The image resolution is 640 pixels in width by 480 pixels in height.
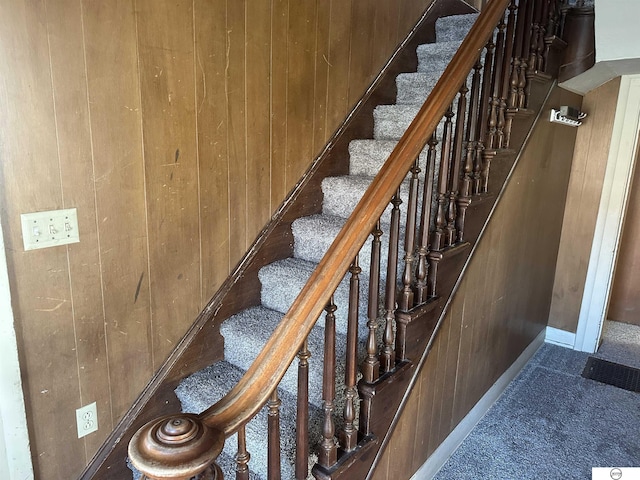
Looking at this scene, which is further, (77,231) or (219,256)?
(219,256)

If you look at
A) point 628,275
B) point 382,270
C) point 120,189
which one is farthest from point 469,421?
point 628,275

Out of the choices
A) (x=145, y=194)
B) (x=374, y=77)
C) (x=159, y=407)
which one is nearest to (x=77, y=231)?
(x=145, y=194)

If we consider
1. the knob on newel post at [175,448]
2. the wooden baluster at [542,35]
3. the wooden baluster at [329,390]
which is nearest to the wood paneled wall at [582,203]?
the wooden baluster at [542,35]

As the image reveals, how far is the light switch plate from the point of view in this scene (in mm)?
1403

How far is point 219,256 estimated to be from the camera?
79.2 inches

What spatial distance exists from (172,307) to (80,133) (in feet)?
2.49

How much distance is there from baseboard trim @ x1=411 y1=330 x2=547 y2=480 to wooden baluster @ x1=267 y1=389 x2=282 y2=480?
3.41 feet

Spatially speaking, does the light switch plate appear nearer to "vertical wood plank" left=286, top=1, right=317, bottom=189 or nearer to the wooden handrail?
the wooden handrail

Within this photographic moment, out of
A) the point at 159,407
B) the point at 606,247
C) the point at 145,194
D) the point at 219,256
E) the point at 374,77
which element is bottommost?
the point at 159,407

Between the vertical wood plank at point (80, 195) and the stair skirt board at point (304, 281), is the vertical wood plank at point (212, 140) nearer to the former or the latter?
the stair skirt board at point (304, 281)

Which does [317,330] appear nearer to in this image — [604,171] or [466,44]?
[466,44]

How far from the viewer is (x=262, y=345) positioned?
1.89 metres

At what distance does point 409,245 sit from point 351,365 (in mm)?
489
